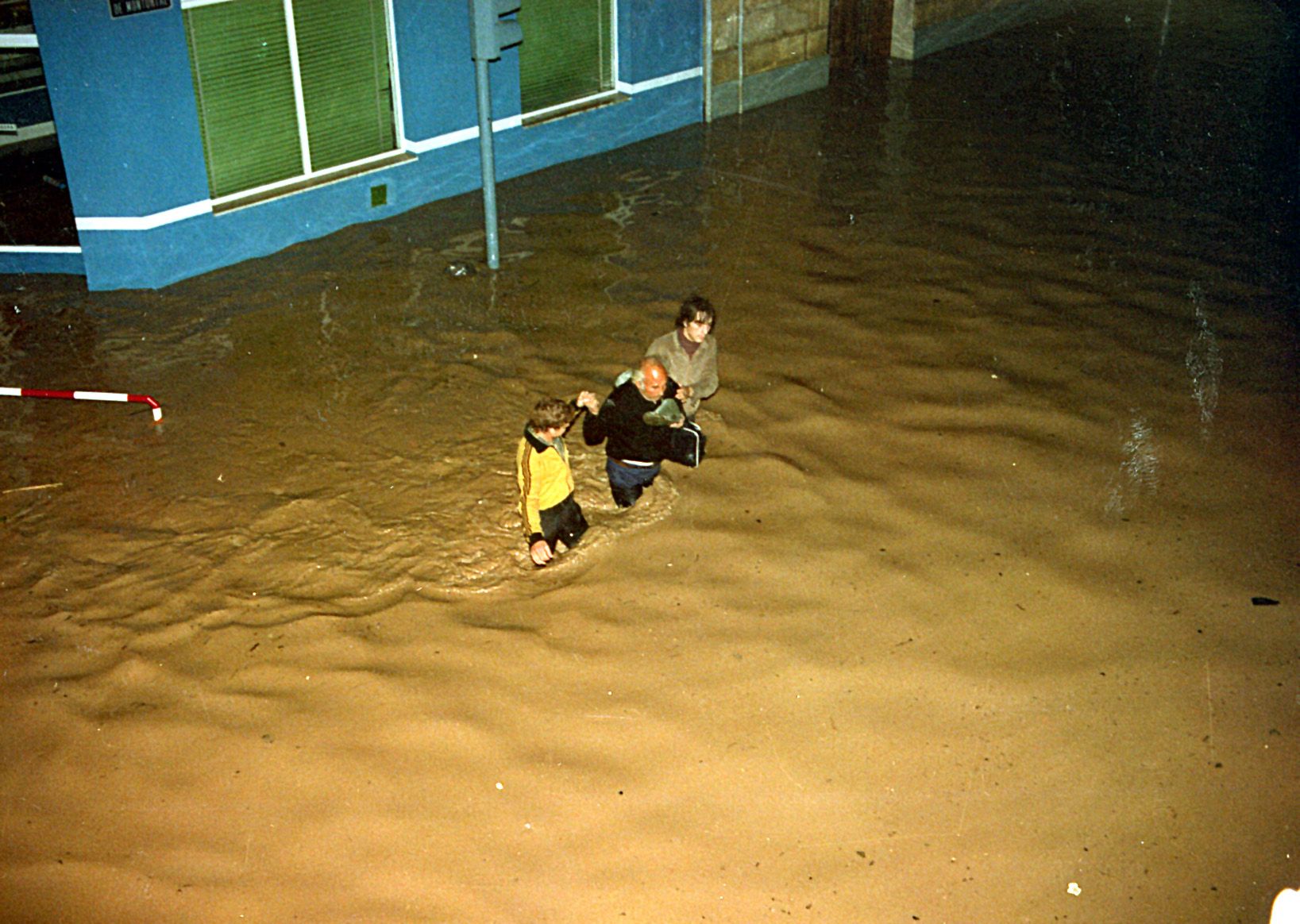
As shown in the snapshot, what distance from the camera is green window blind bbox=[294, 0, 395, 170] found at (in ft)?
35.0

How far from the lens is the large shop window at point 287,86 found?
9.97 m

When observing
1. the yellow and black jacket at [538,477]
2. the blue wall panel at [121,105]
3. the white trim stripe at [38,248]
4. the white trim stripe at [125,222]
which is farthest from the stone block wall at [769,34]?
the yellow and black jacket at [538,477]

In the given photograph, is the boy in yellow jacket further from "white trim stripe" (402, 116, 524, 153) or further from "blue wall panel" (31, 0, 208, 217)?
"white trim stripe" (402, 116, 524, 153)

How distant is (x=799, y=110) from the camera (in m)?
15.0

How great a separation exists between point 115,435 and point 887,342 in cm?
576

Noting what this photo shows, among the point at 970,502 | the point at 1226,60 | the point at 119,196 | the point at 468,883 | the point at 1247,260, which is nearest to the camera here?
the point at 468,883

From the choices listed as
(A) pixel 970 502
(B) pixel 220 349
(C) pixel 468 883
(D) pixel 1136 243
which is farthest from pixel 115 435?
(D) pixel 1136 243

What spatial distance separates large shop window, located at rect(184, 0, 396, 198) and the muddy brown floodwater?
98cm

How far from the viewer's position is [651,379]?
6219mm

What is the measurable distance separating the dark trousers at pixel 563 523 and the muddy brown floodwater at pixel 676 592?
224mm

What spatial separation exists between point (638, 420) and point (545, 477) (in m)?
0.70

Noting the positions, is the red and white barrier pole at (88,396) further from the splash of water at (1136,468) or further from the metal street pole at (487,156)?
the splash of water at (1136,468)

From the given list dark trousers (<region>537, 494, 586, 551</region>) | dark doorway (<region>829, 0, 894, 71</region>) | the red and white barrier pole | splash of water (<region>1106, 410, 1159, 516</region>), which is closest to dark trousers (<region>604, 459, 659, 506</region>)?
dark trousers (<region>537, 494, 586, 551</region>)

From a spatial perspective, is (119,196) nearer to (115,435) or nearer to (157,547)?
(115,435)
